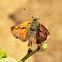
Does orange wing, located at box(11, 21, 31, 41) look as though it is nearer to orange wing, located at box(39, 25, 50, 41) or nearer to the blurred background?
orange wing, located at box(39, 25, 50, 41)

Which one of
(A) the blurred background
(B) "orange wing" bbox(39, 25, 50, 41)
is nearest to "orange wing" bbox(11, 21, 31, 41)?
(B) "orange wing" bbox(39, 25, 50, 41)

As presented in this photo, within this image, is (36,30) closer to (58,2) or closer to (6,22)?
(6,22)

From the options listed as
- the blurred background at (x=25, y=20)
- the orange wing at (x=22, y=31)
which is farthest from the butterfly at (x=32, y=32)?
the blurred background at (x=25, y=20)

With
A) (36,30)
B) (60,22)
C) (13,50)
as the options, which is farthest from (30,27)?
(60,22)

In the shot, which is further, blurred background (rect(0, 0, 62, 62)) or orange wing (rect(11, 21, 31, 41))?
blurred background (rect(0, 0, 62, 62))

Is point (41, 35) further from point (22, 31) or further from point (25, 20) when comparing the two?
point (25, 20)

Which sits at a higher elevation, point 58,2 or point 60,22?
point 58,2

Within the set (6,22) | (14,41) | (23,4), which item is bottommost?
(14,41)
